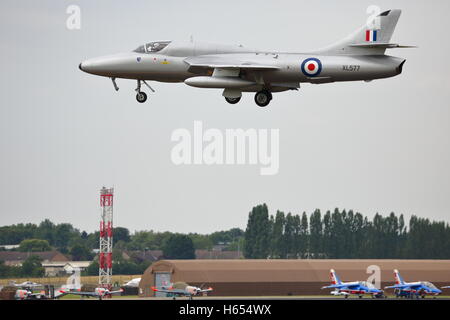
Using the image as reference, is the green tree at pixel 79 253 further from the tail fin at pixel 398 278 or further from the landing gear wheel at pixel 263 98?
the landing gear wheel at pixel 263 98

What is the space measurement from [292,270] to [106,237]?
2138 centimetres

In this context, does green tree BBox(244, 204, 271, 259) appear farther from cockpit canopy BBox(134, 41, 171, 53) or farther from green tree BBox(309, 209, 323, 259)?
cockpit canopy BBox(134, 41, 171, 53)

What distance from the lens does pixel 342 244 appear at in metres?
111

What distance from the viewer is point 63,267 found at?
115 meters

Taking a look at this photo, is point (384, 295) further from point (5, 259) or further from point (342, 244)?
→ point (5, 259)

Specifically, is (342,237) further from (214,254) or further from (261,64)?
(261,64)

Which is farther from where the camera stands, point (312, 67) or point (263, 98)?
point (263, 98)

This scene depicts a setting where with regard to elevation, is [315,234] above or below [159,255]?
above

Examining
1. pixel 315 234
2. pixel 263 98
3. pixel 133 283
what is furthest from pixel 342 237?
pixel 263 98

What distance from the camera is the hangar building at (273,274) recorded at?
9631 centimetres

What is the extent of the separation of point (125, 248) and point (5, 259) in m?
24.0

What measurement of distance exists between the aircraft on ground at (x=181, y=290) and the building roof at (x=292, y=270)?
4.13 ft

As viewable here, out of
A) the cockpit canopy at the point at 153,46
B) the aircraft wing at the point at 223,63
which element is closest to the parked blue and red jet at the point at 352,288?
the aircraft wing at the point at 223,63
